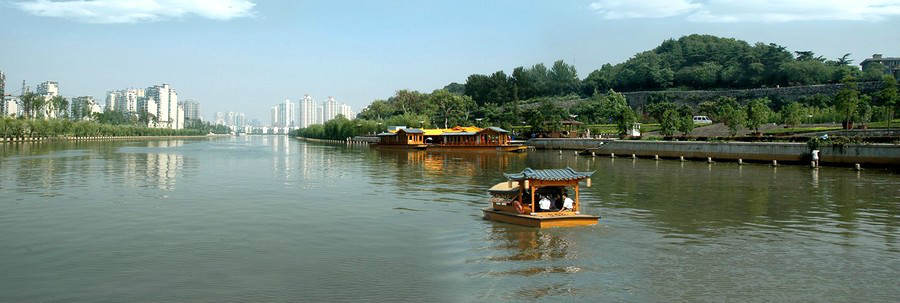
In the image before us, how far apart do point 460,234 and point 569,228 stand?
10.0 ft

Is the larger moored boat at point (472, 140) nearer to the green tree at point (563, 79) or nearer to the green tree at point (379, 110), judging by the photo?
the green tree at point (379, 110)

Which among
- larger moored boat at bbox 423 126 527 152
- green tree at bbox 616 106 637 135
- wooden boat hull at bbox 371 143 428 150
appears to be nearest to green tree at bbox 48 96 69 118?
wooden boat hull at bbox 371 143 428 150

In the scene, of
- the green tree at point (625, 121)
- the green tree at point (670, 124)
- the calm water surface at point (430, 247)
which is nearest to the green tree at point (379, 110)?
the green tree at point (625, 121)

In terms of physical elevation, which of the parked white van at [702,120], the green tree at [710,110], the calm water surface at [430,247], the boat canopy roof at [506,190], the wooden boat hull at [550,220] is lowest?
the calm water surface at [430,247]

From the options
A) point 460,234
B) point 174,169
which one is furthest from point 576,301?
point 174,169

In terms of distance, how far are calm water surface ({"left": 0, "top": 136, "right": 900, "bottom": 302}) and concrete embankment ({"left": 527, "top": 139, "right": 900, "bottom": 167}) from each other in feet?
48.2

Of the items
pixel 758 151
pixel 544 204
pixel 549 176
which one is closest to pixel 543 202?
pixel 544 204

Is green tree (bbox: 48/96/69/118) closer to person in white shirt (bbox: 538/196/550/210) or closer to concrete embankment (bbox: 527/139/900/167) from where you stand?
concrete embankment (bbox: 527/139/900/167)

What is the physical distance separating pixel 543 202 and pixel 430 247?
419 centimetres

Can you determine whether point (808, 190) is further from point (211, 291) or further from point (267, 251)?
point (211, 291)

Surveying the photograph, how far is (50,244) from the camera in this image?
1792cm

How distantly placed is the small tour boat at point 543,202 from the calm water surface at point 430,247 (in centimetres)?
41

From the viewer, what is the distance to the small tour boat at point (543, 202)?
19.7 m

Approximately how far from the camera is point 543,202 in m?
20.2
